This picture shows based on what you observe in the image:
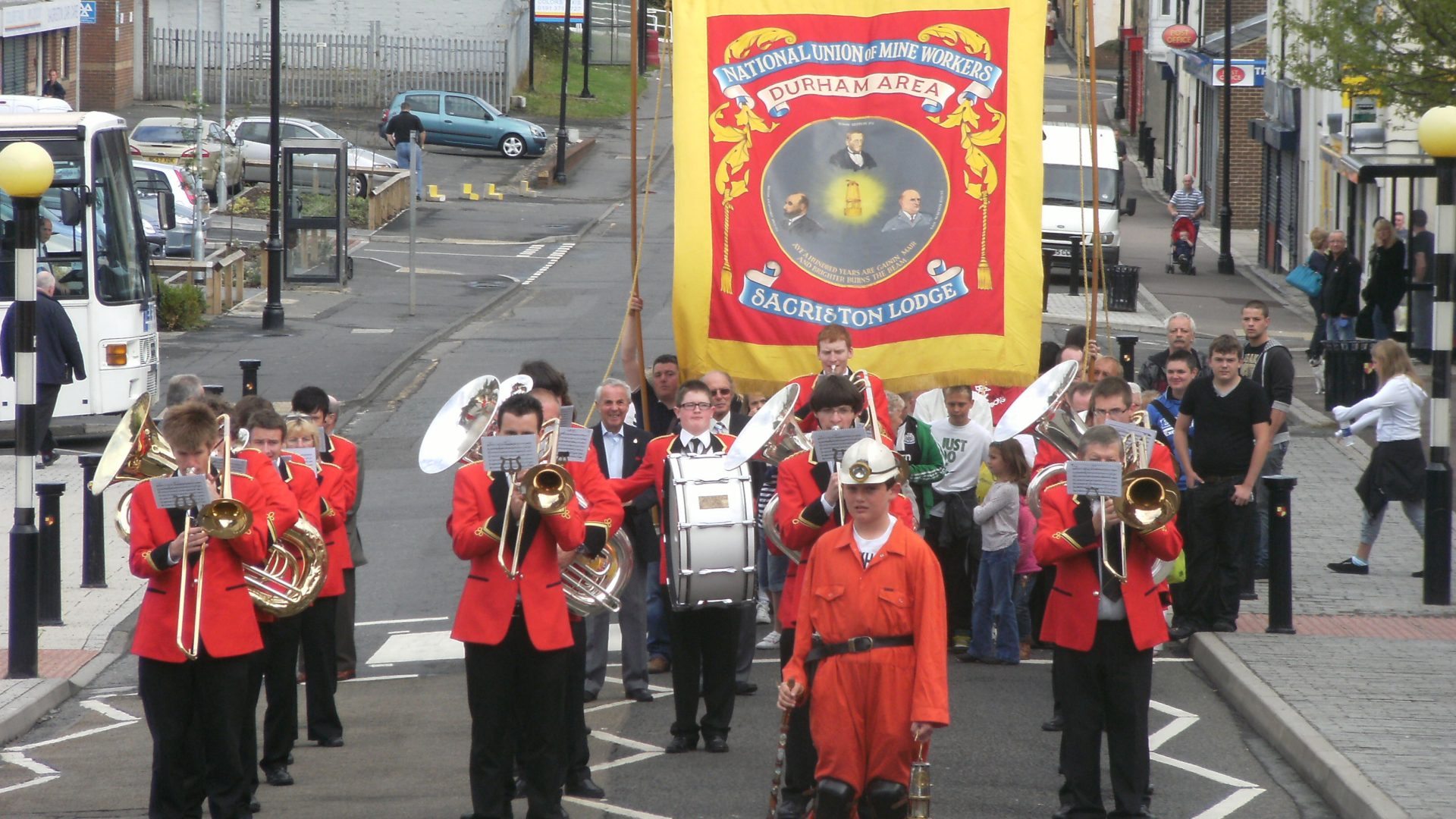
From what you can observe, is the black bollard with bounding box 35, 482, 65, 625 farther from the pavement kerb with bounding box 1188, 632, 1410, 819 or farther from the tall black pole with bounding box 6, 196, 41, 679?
the pavement kerb with bounding box 1188, 632, 1410, 819

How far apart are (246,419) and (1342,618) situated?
24.4 feet

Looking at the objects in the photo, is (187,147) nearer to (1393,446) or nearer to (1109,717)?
(1393,446)

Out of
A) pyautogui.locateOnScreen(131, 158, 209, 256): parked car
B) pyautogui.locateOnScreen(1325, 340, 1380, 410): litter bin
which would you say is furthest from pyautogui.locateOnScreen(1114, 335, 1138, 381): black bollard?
pyautogui.locateOnScreen(131, 158, 209, 256): parked car

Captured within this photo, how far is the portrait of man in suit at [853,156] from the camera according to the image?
10961 mm

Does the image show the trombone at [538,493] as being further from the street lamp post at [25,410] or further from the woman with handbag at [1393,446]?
the woman with handbag at [1393,446]

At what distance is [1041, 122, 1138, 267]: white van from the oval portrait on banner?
805 inches

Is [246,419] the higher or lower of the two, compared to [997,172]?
lower

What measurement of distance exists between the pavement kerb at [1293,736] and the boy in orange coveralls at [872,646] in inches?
92.9

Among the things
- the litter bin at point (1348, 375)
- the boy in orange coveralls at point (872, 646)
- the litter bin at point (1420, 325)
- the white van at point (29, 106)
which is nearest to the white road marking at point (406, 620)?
the boy in orange coveralls at point (872, 646)

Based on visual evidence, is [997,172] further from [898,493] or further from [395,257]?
[395,257]

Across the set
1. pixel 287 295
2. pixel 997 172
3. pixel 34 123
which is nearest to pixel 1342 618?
pixel 997 172

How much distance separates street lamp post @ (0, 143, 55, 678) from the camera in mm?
10938

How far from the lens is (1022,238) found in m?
11.0

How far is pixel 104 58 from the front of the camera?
5075 cm
